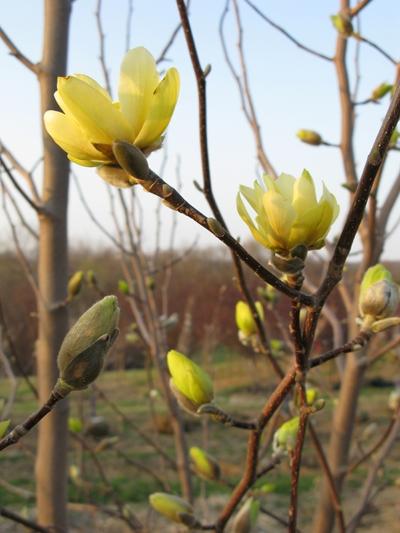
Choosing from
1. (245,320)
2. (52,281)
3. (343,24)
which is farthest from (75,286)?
(343,24)

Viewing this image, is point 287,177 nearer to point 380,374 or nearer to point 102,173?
point 102,173

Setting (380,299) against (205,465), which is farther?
(205,465)

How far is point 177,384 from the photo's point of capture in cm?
52

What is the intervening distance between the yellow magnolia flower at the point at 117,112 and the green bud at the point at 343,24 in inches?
34.9

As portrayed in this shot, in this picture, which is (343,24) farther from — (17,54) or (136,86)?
(136,86)

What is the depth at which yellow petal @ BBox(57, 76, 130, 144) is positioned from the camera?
1.16ft

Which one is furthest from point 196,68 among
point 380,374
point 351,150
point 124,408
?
point 380,374

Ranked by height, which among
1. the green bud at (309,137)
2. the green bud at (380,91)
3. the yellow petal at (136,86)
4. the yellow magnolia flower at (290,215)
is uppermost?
the green bud at (380,91)

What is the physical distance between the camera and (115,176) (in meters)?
0.38

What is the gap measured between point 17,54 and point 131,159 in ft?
2.29

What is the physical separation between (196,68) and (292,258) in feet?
0.71

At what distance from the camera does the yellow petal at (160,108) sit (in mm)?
368

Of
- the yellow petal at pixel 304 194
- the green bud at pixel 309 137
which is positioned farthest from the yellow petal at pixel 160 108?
the green bud at pixel 309 137

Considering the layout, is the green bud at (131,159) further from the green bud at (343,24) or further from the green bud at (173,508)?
the green bud at (343,24)
